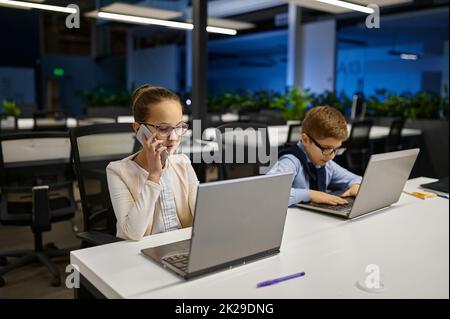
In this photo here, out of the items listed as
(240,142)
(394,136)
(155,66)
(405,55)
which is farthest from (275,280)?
(155,66)

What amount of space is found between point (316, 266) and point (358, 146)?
3.85m

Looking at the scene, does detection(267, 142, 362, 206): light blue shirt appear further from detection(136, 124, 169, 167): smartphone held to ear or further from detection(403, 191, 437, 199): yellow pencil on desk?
detection(136, 124, 169, 167): smartphone held to ear

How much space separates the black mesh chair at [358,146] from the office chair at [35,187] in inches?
113

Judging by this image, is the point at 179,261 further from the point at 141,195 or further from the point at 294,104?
the point at 294,104

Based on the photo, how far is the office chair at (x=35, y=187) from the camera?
2715mm

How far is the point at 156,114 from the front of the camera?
1.49 m

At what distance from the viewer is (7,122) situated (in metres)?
5.63

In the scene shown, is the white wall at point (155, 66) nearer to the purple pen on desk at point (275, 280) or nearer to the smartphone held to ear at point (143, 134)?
the smartphone held to ear at point (143, 134)

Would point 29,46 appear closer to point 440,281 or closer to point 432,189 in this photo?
point 432,189

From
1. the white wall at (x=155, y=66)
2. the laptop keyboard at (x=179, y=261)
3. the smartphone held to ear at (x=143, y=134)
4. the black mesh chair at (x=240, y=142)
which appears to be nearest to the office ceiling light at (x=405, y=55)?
the white wall at (x=155, y=66)

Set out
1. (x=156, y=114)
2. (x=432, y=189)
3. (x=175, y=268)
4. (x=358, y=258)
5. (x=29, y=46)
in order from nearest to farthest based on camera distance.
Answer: (x=175, y=268) → (x=358, y=258) → (x=156, y=114) → (x=432, y=189) → (x=29, y=46)

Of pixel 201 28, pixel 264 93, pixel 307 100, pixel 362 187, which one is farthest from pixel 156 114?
pixel 264 93

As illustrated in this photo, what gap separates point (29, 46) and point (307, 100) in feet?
24.8

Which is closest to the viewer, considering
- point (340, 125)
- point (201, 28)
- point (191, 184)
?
point (191, 184)
